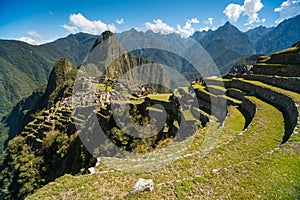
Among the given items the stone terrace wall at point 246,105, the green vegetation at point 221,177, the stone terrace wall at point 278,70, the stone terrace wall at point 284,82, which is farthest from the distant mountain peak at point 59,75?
the green vegetation at point 221,177

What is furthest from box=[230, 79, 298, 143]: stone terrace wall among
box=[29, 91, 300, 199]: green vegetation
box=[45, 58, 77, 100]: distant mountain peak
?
box=[45, 58, 77, 100]: distant mountain peak

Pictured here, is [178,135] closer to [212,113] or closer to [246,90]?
[212,113]

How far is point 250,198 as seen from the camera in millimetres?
6121

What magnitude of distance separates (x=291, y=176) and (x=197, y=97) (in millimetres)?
21165

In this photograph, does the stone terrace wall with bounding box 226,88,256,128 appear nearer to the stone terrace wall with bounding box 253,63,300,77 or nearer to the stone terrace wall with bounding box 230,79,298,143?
the stone terrace wall with bounding box 230,79,298,143

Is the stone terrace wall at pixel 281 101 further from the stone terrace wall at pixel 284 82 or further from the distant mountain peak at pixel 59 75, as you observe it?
the distant mountain peak at pixel 59 75

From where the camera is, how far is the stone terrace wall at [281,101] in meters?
11.4

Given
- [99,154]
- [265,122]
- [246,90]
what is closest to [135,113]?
[99,154]

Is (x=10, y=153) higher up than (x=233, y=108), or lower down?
lower down

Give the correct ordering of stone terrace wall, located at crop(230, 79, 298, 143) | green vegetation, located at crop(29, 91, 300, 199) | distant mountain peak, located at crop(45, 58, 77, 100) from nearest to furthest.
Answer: green vegetation, located at crop(29, 91, 300, 199), stone terrace wall, located at crop(230, 79, 298, 143), distant mountain peak, located at crop(45, 58, 77, 100)

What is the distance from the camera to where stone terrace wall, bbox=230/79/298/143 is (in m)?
11.4

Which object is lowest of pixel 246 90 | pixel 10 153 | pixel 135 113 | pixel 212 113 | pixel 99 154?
pixel 10 153

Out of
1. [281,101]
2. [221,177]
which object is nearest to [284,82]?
[281,101]

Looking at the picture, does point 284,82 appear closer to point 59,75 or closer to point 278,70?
point 278,70
